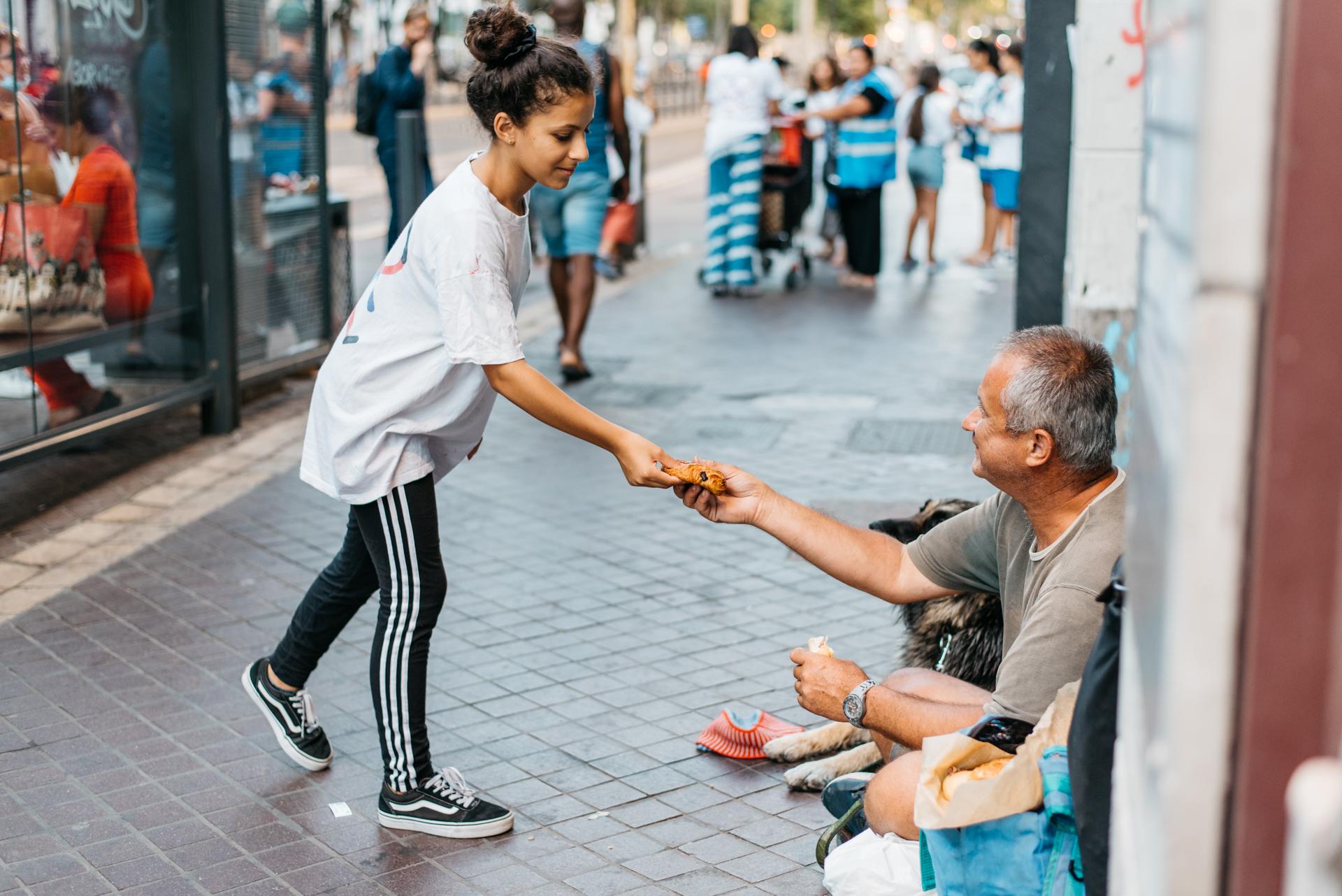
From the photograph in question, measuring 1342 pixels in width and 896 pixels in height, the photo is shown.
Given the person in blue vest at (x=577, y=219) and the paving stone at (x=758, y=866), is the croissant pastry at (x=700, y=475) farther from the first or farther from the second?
the person in blue vest at (x=577, y=219)

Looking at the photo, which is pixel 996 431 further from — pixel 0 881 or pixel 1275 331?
pixel 0 881

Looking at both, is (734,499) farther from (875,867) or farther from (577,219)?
(577,219)

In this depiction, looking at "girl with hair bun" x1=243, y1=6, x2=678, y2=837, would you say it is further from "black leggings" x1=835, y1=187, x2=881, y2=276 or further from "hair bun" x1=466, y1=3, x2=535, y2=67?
"black leggings" x1=835, y1=187, x2=881, y2=276

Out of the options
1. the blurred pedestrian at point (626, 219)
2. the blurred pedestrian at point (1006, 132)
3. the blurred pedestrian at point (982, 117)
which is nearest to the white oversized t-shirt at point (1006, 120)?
the blurred pedestrian at point (1006, 132)

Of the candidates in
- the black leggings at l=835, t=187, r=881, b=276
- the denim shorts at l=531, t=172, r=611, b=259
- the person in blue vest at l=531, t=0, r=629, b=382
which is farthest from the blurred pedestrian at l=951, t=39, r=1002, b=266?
the denim shorts at l=531, t=172, r=611, b=259

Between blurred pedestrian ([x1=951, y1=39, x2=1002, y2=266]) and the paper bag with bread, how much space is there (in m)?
11.5

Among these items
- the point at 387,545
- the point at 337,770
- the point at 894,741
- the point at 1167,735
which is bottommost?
the point at 337,770

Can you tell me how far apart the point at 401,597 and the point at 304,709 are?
607mm

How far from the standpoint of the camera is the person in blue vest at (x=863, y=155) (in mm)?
12422

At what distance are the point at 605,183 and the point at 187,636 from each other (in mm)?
4697

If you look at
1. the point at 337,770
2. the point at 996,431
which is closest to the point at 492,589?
the point at 337,770

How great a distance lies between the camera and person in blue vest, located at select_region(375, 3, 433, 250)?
10586 millimetres

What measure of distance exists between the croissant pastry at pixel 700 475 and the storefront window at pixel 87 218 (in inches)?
141

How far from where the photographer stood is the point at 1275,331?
138 cm
